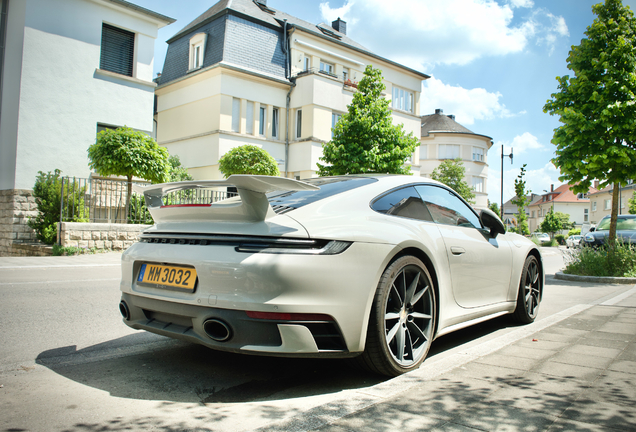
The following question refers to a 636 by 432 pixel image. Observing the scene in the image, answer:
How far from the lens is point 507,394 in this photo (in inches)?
113

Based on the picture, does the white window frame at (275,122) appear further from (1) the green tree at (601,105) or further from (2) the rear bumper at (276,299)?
(2) the rear bumper at (276,299)

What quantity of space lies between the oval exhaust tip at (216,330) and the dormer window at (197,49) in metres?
24.3

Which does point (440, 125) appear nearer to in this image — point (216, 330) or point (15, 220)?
point (15, 220)

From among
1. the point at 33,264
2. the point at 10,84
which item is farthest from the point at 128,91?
the point at 33,264

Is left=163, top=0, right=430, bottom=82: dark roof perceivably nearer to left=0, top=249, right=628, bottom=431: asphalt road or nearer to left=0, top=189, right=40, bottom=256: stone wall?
left=0, top=189, right=40, bottom=256: stone wall

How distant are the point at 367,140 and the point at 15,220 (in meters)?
13.1

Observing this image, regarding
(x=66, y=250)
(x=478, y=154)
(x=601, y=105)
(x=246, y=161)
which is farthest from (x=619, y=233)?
(x=478, y=154)

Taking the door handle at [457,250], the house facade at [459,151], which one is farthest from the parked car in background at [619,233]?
the house facade at [459,151]

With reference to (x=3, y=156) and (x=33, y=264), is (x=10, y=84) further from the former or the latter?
(x=33, y=264)

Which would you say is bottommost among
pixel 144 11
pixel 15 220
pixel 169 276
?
pixel 169 276

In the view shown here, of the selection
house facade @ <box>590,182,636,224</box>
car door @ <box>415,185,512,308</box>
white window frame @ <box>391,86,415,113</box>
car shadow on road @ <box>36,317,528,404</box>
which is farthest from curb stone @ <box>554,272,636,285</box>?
house facade @ <box>590,182,636,224</box>

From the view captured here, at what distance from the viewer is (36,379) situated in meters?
3.03

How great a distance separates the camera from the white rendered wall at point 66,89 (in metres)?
16.2

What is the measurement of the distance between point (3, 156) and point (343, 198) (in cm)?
1725
